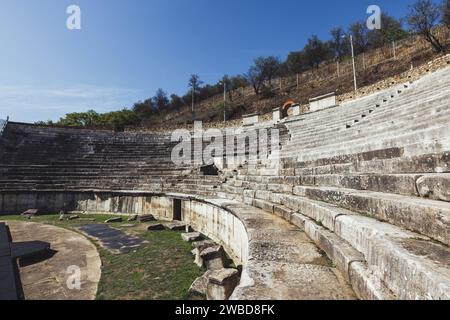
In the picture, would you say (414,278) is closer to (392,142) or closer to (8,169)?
(392,142)

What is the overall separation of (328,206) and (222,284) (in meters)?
1.80

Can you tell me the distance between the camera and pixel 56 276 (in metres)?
5.23

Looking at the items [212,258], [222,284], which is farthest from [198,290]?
[212,258]

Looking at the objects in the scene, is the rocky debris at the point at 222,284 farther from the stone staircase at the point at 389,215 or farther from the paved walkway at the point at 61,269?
the paved walkway at the point at 61,269

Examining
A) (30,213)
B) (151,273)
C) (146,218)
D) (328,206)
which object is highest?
(328,206)

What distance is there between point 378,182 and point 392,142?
56.3 inches

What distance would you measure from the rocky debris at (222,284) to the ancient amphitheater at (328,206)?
0.59 m

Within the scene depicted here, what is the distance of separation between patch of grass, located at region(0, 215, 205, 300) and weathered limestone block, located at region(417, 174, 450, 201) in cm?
354

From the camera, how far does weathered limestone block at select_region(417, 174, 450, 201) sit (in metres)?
2.27

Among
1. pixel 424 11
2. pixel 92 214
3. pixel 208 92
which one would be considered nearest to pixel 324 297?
pixel 92 214

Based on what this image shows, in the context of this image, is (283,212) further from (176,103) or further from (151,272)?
(176,103)

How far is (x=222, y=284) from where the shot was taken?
357 cm

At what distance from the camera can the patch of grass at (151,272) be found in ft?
14.4

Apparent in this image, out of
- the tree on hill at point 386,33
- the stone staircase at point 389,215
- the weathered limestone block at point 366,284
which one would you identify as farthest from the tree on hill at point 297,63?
the weathered limestone block at point 366,284
